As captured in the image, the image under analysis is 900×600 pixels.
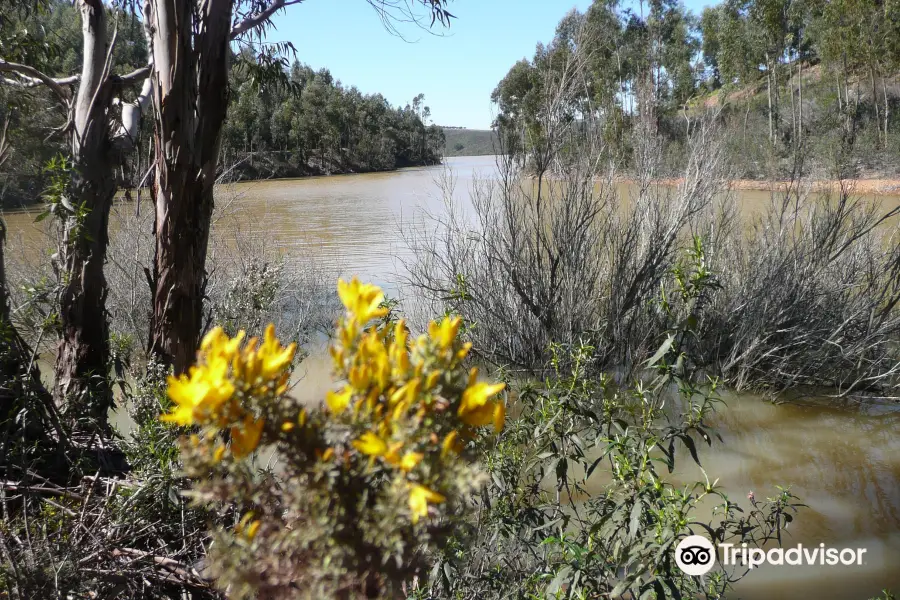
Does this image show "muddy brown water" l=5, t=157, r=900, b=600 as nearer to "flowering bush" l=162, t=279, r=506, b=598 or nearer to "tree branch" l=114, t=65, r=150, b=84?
"tree branch" l=114, t=65, r=150, b=84

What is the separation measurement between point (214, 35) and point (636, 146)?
3490mm

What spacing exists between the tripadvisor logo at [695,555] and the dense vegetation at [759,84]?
10.4 ft

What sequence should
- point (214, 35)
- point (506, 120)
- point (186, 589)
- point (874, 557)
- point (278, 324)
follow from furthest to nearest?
point (278, 324), point (506, 120), point (874, 557), point (214, 35), point (186, 589)

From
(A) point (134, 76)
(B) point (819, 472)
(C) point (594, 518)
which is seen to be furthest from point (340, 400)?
(B) point (819, 472)

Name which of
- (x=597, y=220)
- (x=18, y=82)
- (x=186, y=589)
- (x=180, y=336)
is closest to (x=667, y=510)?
(x=186, y=589)

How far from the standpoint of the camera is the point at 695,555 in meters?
2.00

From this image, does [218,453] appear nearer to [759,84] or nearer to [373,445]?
[373,445]

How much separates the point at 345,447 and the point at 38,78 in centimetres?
355

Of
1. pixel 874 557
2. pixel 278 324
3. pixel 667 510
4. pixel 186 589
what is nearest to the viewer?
pixel 667 510

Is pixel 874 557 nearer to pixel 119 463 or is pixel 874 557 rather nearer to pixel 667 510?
pixel 667 510

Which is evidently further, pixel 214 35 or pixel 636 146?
pixel 636 146

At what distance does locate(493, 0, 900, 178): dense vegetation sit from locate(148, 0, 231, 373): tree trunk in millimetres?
2631

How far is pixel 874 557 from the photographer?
339 centimetres

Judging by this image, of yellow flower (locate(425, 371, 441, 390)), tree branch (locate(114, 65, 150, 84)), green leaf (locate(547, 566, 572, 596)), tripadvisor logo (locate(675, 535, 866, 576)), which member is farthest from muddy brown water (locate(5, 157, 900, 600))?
yellow flower (locate(425, 371, 441, 390))
